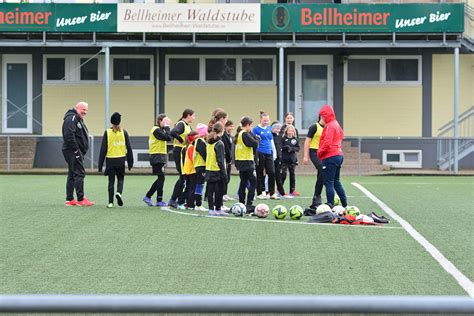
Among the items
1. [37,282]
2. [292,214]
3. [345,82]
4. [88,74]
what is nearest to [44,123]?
[88,74]

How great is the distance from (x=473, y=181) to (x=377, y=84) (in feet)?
24.5

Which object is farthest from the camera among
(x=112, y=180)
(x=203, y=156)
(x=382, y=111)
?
(x=382, y=111)

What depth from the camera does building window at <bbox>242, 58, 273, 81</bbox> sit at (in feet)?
102

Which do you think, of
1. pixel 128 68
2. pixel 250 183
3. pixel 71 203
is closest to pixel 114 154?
pixel 71 203

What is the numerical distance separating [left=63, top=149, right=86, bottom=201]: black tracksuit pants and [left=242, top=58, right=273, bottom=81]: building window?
1564 cm

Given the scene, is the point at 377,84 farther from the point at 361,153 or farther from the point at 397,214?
the point at 397,214

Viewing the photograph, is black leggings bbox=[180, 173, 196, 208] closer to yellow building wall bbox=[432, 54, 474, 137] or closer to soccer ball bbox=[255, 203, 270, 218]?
soccer ball bbox=[255, 203, 270, 218]

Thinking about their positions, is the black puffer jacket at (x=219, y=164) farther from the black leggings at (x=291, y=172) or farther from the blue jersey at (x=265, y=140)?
the black leggings at (x=291, y=172)

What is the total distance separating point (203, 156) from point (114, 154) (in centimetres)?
200

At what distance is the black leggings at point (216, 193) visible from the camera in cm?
1437

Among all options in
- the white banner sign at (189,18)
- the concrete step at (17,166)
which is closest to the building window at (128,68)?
the white banner sign at (189,18)

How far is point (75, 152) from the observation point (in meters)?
16.0

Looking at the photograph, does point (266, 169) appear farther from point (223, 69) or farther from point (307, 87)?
point (307, 87)

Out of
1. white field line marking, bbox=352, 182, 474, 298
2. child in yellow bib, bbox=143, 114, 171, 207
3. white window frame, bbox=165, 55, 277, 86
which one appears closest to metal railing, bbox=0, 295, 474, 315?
white field line marking, bbox=352, 182, 474, 298
